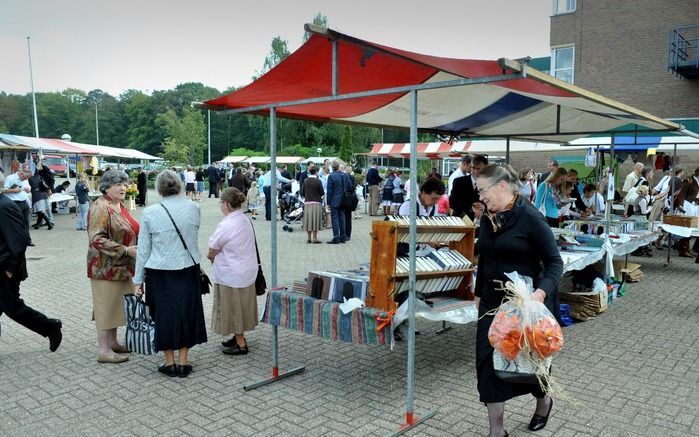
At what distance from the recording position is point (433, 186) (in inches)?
227

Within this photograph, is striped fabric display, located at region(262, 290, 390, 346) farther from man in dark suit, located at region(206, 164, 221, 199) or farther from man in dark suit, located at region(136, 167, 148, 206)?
man in dark suit, located at region(206, 164, 221, 199)

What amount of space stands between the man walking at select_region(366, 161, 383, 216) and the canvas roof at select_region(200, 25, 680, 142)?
1340cm

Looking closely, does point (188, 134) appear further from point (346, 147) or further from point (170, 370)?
point (170, 370)

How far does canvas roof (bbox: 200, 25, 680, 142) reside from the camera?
3473 millimetres

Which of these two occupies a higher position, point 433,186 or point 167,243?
point 433,186

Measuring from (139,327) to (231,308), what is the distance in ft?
2.74

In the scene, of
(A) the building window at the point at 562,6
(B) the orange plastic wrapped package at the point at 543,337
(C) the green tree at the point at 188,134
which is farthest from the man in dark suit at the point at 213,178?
(C) the green tree at the point at 188,134

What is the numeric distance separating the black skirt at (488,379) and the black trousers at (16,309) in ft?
13.8

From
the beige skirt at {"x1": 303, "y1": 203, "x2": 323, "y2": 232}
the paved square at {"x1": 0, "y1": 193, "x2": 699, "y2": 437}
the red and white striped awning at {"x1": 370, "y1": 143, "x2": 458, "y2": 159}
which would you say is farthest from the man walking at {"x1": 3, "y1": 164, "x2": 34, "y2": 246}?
the red and white striped awning at {"x1": 370, "y1": 143, "x2": 458, "y2": 159}

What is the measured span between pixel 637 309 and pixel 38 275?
30.9 ft

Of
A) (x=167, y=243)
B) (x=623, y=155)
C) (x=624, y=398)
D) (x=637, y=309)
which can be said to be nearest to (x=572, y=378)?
(x=624, y=398)

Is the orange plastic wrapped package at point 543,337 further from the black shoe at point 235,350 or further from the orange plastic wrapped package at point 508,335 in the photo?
the black shoe at point 235,350

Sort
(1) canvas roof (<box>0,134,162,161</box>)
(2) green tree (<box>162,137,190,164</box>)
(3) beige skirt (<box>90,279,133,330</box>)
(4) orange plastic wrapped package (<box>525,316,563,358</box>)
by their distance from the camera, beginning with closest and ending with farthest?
(4) orange plastic wrapped package (<box>525,316,563,358</box>) → (3) beige skirt (<box>90,279,133,330</box>) → (1) canvas roof (<box>0,134,162,161</box>) → (2) green tree (<box>162,137,190,164</box>)

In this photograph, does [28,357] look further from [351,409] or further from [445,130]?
[445,130]
